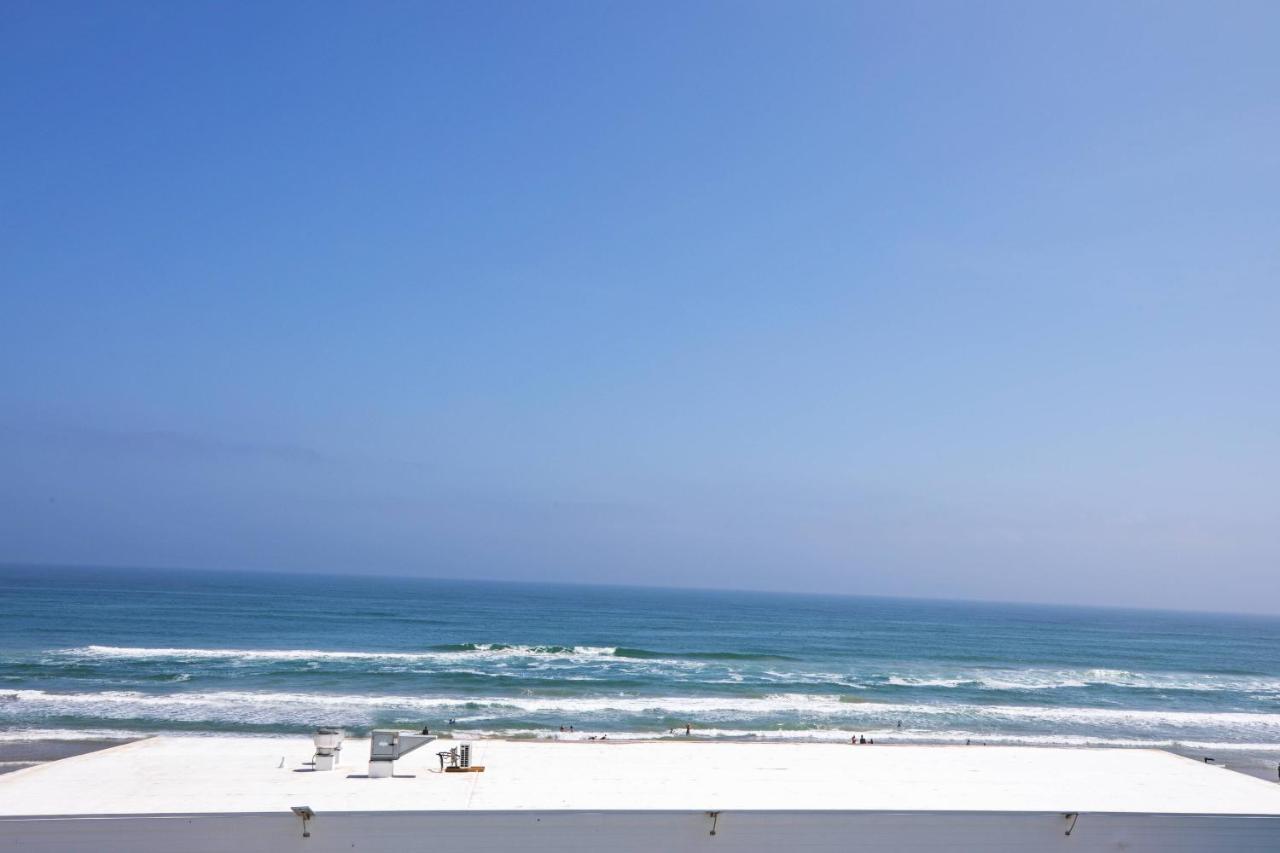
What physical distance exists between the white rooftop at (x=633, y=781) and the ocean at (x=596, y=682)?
11.1 metres

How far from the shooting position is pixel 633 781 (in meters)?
12.4

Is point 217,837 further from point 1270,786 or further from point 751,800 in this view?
point 1270,786

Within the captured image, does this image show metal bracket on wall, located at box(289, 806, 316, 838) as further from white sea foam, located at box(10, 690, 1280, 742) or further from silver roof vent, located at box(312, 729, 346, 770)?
white sea foam, located at box(10, 690, 1280, 742)

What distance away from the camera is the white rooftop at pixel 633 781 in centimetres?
1126

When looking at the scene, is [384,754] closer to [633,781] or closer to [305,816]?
[305,816]

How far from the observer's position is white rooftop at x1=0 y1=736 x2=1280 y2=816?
36.9 feet

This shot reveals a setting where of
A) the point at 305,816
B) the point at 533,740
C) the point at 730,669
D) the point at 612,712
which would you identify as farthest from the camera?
the point at 730,669

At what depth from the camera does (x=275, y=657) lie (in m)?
40.2

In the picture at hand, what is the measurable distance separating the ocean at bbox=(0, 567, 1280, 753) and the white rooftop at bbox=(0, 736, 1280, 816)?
11140 millimetres

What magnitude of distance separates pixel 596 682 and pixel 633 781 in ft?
77.1

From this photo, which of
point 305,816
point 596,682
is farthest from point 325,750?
point 596,682

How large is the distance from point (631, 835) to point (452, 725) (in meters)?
15.2

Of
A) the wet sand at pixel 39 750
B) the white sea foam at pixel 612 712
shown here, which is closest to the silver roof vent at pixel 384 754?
the wet sand at pixel 39 750

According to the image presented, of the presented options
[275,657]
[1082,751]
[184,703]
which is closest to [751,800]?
[1082,751]
